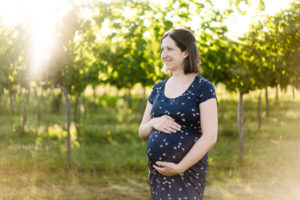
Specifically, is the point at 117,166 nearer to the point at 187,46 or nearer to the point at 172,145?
the point at 172,145

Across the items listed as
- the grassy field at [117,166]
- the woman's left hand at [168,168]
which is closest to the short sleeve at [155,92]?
the woman's left hand at [168,168]

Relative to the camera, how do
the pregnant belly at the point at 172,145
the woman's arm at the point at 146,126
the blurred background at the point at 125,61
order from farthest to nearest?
1. the blurred background at the point at 125,61
2. the woman's arm at the point at 146,126
3. the pregnant belly at the point at 172,145

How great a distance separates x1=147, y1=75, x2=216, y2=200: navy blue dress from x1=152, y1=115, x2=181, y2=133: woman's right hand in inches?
0.9

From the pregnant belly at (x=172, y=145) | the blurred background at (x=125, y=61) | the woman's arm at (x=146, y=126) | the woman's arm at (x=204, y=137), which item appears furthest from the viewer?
the blurred background at (x=125, y=61)

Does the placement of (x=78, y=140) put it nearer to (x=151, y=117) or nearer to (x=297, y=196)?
(x=297, y=196)

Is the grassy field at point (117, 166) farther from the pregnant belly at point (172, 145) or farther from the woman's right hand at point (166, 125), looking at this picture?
the woman's right hand at point (166, 125)

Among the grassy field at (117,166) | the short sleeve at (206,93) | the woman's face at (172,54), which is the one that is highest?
the woman's face at (172,54)

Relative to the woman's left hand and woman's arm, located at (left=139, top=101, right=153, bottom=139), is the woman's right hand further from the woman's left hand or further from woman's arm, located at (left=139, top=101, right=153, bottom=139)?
the woman's left hand

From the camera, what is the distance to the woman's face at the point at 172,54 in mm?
2234

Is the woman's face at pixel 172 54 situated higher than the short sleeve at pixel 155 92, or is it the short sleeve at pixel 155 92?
the woman's face at pixel 172 54

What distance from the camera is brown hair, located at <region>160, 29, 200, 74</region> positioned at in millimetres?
2215

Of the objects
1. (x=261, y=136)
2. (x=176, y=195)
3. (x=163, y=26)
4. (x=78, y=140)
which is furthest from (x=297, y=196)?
(x=78, y=140)

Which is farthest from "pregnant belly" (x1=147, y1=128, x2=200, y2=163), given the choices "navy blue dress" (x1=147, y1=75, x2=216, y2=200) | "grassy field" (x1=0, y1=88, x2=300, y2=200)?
"grassy field" (x1=0, y1=88, x2=300, y2=200)

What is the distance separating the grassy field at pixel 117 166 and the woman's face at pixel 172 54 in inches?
193
